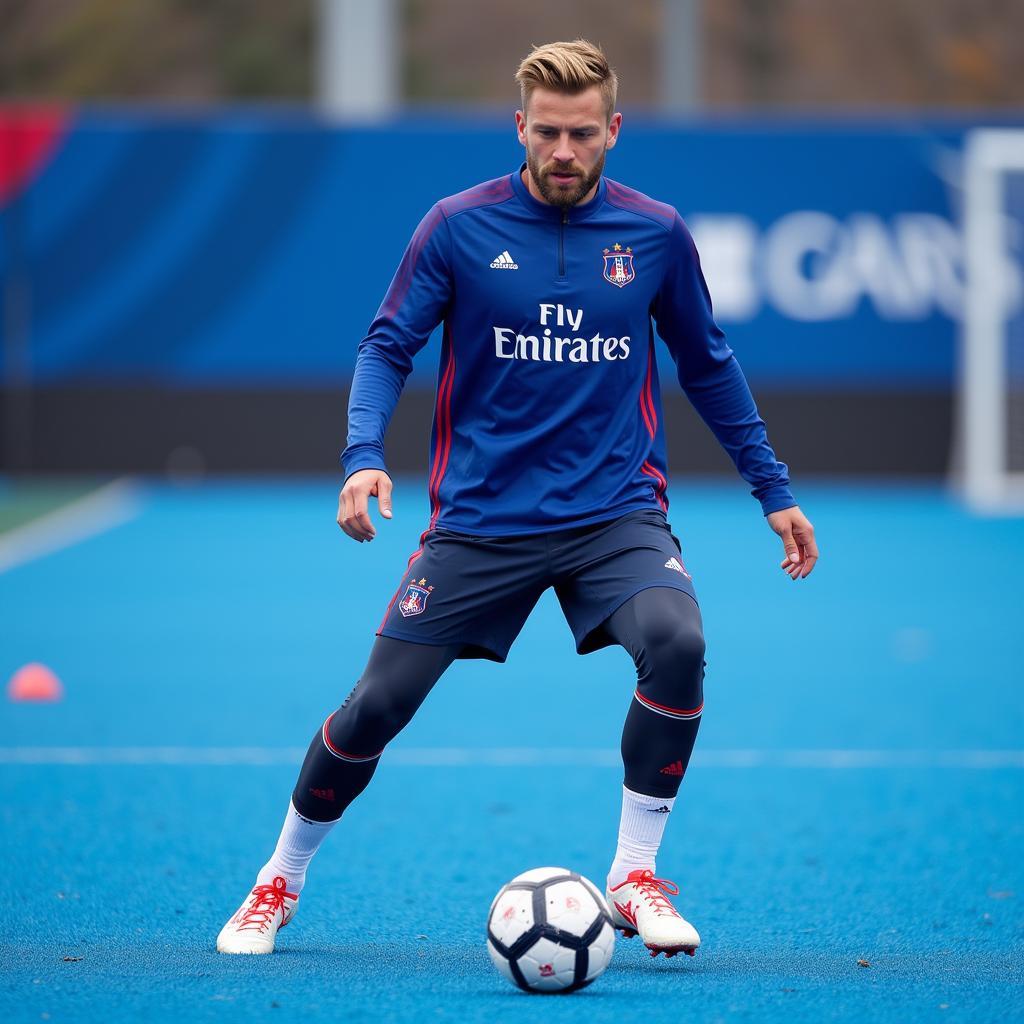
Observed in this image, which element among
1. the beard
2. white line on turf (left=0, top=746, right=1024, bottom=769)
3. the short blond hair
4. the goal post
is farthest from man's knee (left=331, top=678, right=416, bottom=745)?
the goal post

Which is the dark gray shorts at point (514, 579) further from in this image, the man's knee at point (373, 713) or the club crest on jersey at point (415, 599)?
the man's knee at point (373, 713)

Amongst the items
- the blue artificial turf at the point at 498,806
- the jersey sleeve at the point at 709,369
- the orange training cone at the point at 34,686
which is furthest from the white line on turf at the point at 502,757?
the jersey sleeve at the point at 709,369

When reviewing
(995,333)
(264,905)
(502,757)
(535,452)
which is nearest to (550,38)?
(995,333)

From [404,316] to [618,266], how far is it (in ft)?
1.81

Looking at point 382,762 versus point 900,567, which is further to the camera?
point 900,567

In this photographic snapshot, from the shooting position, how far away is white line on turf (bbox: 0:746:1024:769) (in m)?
7.00

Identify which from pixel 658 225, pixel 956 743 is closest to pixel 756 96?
pixel 956 743

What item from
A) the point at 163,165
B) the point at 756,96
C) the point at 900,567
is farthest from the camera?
the point at 756,96

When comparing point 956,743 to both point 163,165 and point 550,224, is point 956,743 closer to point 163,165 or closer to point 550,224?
point 550,224

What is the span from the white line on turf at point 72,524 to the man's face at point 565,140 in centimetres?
895

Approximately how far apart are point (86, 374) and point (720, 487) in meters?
6.67

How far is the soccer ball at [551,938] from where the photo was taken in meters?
3.96

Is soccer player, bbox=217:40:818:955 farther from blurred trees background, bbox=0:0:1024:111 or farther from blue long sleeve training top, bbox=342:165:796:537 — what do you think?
blurred trees background, bbox=0:0:1024:111

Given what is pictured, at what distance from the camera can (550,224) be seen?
14.4ft
